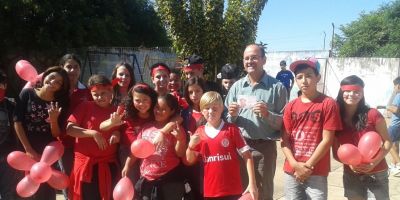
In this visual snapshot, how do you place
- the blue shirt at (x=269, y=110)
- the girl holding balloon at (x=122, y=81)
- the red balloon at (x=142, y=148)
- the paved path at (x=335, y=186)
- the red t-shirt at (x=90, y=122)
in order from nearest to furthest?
1. the red balloon at (x=142, y=148)
2. the red t-shirt at (x=90, y=122)
3. the blue shirt at (x=269, y=110)
4. the girl holding balloon at (x=122, y=81)
5. the paved path at (x=335, y=186)

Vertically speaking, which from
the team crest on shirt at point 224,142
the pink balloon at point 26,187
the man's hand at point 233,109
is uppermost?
the man's hand at point 233,109

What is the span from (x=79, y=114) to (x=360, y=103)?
7.92ft

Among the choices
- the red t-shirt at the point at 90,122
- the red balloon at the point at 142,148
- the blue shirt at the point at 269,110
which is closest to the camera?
the red balloon at the point at 142,148

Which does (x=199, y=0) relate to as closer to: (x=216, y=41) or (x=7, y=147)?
(x=216, y=41)

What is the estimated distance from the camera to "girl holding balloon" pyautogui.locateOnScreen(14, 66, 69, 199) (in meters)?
3.49

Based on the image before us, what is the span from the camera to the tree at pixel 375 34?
24.6 m

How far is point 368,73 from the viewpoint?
1562 cm

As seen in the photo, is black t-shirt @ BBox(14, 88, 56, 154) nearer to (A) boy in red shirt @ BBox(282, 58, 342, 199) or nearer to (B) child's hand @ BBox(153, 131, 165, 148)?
(B) child's hand @ BBox(153, 131, 165, 148)

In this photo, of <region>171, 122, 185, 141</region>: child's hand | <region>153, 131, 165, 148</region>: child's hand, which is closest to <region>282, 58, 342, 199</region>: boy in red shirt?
<region>171, 122, 185, 141</region>: child's hand

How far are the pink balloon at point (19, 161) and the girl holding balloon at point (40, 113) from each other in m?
0.09

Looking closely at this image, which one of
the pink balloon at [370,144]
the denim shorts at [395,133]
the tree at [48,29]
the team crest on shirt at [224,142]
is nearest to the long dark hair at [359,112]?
the pink balloon at [370,144]

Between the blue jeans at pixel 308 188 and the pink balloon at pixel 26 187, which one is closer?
the blue jeans at pixel 308 188

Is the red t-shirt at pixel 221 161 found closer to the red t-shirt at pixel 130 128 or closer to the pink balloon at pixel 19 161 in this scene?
the red t-shirt at pixel 130 128

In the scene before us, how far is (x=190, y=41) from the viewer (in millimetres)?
8883
